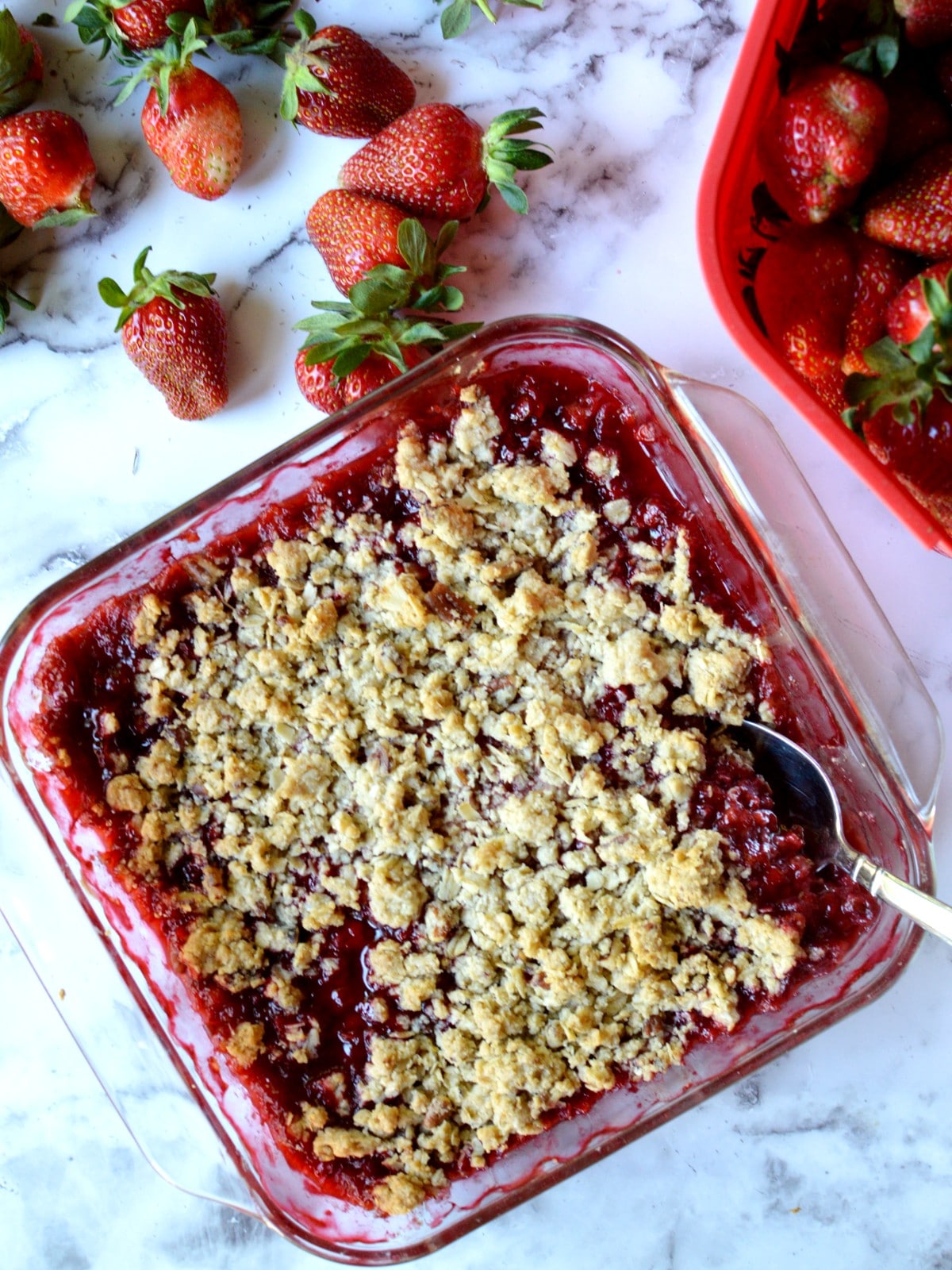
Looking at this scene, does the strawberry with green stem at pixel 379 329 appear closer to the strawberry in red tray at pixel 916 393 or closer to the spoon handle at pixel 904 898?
the strawberry in red tray at pixel 916 393

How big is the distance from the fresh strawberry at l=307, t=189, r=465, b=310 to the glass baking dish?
5.7 inches

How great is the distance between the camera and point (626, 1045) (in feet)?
4.55

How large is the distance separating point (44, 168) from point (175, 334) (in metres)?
0.30

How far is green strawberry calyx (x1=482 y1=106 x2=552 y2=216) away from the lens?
143 centimetres

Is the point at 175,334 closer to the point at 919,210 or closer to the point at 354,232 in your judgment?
the point at 354,232

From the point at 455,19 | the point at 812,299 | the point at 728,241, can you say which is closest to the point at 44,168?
the point at 455,19

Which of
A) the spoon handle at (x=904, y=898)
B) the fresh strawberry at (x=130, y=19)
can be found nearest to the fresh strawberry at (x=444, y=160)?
the fresh strawberry at (x=130, y=19)

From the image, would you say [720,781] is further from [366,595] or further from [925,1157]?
[925,1157]

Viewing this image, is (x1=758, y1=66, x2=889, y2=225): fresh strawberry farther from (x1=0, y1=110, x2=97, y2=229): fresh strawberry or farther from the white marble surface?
(x1=0, y1=110, x2=97, y2=229): fresh strawberry

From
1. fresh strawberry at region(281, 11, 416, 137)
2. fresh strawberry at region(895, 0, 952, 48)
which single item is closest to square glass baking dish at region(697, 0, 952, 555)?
fresh strawberry at region(895, 0, 952, 48)

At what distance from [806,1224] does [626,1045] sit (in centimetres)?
51

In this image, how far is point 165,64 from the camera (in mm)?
1475

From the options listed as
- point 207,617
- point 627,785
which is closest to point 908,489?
point 627,785

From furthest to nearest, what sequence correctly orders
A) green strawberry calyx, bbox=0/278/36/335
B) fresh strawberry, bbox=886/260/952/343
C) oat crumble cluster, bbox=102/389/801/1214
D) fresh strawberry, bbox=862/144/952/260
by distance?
green strawberry calyx, bbox=0/278/36/335, oat crumble cluster, bbox=102/389/801/1214, fresh strawberry, bbox=862/144/952/260, fresh strawberry, bbox=886/260/952/343
